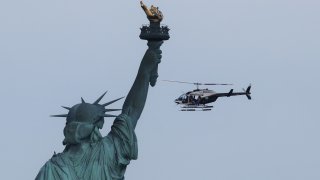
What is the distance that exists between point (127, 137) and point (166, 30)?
175 centimetres

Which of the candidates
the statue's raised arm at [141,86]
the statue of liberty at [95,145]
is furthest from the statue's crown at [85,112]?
the statue's raised arm at [141,86]

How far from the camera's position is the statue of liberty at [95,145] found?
111 feet

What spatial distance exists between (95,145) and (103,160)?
0.90ft

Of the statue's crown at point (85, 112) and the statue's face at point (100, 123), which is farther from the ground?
the statue's crown at point (85, 112)

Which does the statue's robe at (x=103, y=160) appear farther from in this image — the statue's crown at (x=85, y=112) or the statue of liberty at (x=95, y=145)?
the statue's crown at (x=85, y=112)

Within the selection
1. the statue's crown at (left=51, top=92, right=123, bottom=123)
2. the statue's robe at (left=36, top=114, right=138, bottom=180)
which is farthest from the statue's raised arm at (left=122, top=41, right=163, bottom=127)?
the statue's crown at (left=51, top=92, right=123, bottom=123)

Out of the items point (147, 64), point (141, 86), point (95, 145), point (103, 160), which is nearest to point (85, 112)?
point (95, 145)

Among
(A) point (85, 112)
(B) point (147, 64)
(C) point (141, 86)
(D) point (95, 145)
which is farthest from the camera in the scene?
(B) point (147, 64)

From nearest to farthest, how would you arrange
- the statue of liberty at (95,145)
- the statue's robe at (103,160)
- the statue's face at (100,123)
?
the statue's robe at (103,160), the statue of liberty at (95,145), the statue's face at (100,123)

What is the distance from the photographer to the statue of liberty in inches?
1332

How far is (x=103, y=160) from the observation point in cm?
3409

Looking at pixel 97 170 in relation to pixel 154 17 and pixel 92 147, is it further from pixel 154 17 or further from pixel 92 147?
pixel 154 17

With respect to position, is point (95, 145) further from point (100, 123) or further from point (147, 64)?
point (147, 64)

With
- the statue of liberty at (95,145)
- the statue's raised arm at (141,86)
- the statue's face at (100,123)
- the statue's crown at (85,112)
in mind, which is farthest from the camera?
the statue's raised arm at (141,86)
